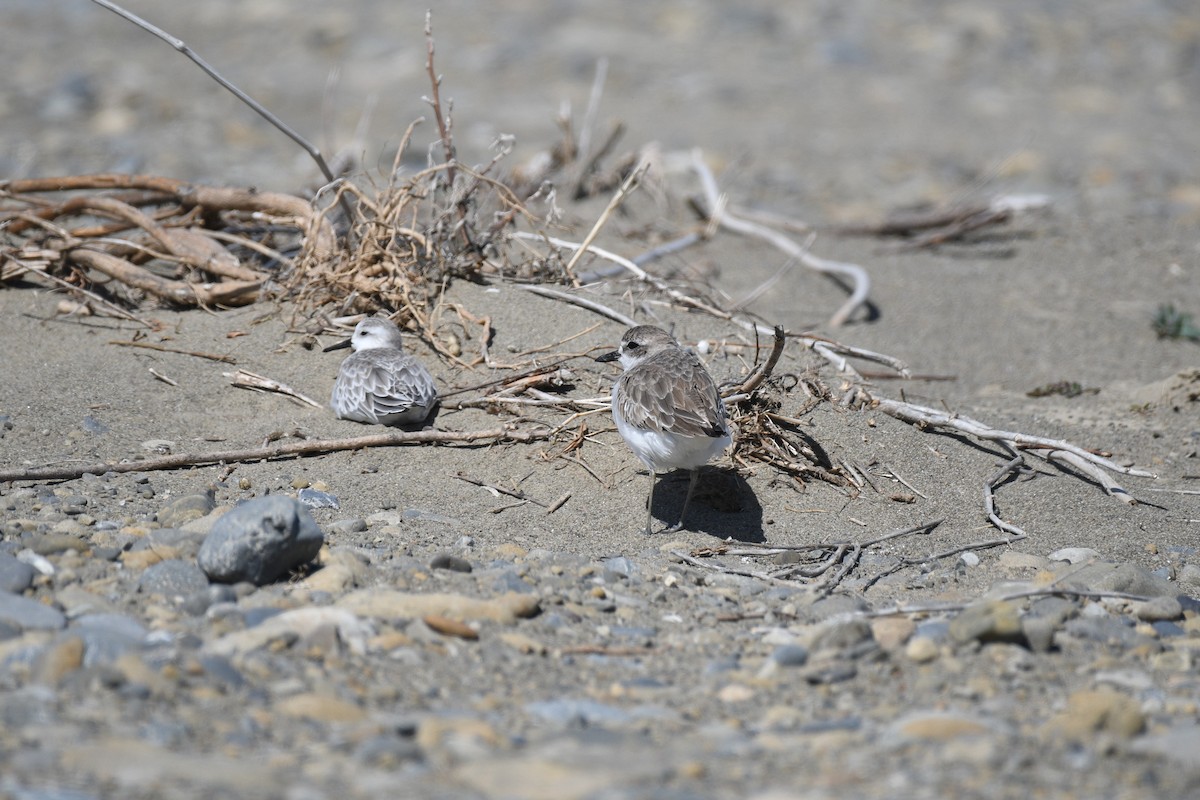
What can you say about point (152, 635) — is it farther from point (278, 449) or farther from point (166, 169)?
point (166, 169)

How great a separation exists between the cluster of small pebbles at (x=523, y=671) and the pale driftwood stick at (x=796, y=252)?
3.25 metres

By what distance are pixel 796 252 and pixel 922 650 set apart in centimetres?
507

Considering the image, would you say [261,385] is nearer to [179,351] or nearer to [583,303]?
[179,351]

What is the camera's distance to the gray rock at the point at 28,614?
336 cm

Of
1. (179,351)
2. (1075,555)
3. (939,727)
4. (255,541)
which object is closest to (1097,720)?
(939,727)

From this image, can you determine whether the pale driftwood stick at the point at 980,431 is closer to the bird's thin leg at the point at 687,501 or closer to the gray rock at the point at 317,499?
the bird's thin leg at the point at 687,501

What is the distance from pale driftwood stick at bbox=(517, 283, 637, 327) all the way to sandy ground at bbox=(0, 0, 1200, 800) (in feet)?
0.26

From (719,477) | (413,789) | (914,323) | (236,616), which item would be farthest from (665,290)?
(413,789)

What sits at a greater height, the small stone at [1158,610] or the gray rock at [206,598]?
the small stone at [1158,610]

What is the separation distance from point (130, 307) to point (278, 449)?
76.0 inches

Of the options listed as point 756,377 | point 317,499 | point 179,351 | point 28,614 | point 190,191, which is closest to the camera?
point 28,614

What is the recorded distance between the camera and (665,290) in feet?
20.9

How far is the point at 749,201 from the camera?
10383 mm

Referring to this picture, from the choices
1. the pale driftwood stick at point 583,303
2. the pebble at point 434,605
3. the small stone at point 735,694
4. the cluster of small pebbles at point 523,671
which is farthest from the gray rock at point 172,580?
the pale driftwood stick at point 583,303
